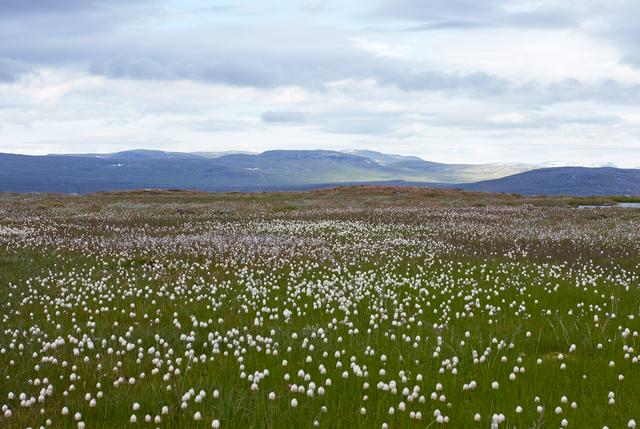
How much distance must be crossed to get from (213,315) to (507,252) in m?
14.3

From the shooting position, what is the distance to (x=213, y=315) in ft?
41.0

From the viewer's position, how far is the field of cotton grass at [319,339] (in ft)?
23.6

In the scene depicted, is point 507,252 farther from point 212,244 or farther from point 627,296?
point 212,244

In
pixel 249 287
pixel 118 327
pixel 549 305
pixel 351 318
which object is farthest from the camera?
pixel 249 287

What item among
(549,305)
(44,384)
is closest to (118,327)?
(44,384)

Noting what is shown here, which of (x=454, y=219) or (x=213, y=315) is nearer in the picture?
(x=213, y=315)

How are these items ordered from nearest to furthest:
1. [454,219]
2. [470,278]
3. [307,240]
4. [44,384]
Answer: [44,384], [470,278], [307,240], [454,219]

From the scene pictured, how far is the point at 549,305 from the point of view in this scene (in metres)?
13.2

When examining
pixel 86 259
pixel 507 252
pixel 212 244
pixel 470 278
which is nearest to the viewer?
pixel 470 278

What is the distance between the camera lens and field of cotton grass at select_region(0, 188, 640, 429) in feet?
23.6

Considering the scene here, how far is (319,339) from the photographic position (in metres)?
10.3

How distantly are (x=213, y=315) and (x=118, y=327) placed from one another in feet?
6.62

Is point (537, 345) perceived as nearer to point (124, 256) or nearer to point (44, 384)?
point (44, 384)

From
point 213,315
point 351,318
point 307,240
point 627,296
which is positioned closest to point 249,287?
point 213,315
